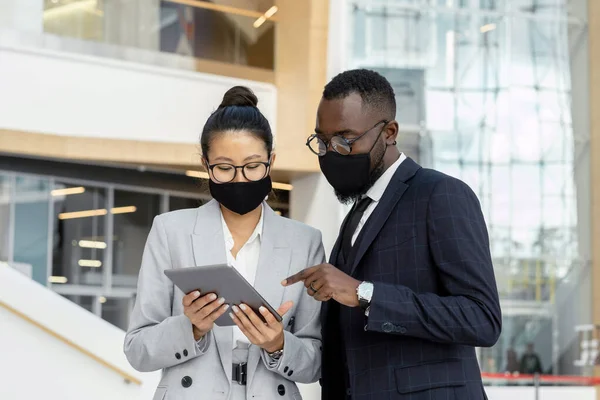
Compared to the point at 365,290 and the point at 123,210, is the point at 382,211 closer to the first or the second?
the point at 365,290

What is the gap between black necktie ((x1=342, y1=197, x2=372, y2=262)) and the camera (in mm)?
3186

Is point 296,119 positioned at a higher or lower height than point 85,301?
higher

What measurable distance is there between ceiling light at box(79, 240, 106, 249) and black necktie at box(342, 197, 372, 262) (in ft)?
42.3

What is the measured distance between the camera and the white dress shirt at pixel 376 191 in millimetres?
3133

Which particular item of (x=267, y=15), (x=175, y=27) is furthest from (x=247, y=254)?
(x=267, y=15)

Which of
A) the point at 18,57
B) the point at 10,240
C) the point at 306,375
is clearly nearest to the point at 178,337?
the point at 306,375

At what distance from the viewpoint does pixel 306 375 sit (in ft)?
10.4

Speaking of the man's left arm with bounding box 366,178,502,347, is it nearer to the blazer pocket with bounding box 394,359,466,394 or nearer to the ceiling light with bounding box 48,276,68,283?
the blazer pocket with bounding box 394,359,466,394

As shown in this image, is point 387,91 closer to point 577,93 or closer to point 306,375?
point 306,375

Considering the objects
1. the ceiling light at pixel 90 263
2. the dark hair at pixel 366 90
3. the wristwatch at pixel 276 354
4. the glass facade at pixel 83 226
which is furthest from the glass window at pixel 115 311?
the dark hair at pixel 366 90

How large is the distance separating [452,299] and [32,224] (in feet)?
43.2

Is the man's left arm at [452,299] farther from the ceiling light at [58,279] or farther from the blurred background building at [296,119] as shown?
the ceiling light at [58,279]

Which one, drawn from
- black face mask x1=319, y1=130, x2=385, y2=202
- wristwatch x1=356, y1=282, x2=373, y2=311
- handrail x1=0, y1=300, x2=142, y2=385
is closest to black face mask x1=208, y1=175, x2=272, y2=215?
black face mask x1=319, y1=130, x2=385, y2=202

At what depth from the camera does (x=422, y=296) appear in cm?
Answer: 284
